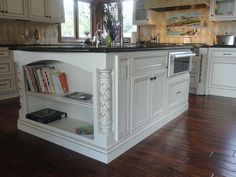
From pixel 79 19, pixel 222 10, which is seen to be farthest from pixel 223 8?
pixel 79 19

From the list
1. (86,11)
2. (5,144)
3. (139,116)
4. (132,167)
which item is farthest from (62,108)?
(86,11)

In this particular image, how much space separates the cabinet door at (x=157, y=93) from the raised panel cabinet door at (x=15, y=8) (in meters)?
3.00

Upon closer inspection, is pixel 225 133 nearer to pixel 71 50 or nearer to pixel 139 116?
pixel 139 116

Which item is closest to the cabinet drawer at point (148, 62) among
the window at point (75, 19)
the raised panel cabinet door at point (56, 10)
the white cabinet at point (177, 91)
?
the white cabinet at point (177, 91)

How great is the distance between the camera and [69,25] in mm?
5430

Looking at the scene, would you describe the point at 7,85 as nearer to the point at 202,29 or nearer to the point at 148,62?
the point at 148,62

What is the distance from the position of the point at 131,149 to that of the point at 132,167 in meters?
0.31

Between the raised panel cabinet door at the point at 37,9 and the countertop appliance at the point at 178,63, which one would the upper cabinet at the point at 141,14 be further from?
the countertop appliance at the point at 178,63

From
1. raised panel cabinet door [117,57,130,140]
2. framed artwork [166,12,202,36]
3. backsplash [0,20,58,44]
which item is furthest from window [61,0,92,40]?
raised panel cabinet door [117,57,130,140]

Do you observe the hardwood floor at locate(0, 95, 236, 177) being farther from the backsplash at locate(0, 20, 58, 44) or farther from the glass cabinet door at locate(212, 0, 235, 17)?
the glass cabinet door at locate(212, 0, 235, 17)

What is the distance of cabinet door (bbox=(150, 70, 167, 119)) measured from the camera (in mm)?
2275

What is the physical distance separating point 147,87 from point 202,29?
3.15 m

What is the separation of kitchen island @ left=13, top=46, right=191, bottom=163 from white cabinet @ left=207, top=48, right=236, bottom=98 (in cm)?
155

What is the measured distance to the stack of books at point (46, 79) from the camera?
2.22m
